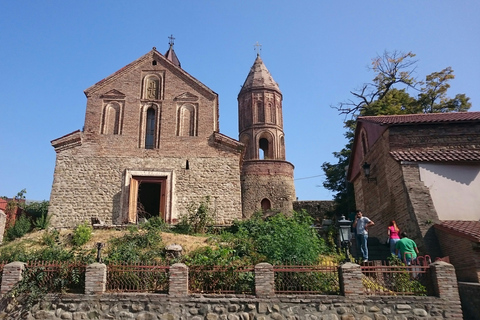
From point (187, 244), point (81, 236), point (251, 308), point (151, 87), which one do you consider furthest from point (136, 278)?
point (151, 87)

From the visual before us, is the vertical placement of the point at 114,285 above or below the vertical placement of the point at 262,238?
below

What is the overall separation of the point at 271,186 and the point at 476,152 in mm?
18044

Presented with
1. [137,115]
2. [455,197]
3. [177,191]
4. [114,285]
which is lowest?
[114,285]

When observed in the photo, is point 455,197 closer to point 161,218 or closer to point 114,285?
point 114,285

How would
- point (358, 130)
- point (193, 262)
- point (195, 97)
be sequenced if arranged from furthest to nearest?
point (195, 97) < point (358, 130) < point (193, 262)

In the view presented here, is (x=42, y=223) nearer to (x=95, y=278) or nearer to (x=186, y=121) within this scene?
(x=186, y=121)

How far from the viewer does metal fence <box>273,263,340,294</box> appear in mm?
8609

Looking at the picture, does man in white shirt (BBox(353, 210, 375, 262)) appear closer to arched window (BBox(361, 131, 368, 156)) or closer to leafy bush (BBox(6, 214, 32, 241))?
arched window (BBox(361, 131, 368, 156))

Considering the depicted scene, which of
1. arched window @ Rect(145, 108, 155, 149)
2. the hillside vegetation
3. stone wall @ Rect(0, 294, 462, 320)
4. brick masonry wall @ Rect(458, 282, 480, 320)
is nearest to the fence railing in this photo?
stone wall @ Rect(0, 294, 462, 320)

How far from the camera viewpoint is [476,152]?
13109mm

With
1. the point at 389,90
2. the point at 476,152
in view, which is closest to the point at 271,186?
the point at 389,90

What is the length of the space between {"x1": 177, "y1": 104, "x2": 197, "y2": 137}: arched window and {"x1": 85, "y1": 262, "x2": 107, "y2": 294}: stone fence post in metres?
11.8

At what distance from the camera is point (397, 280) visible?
8.64 meters

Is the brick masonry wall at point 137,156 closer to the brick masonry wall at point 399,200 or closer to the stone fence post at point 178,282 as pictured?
the brick masonry wall at point 399,200
